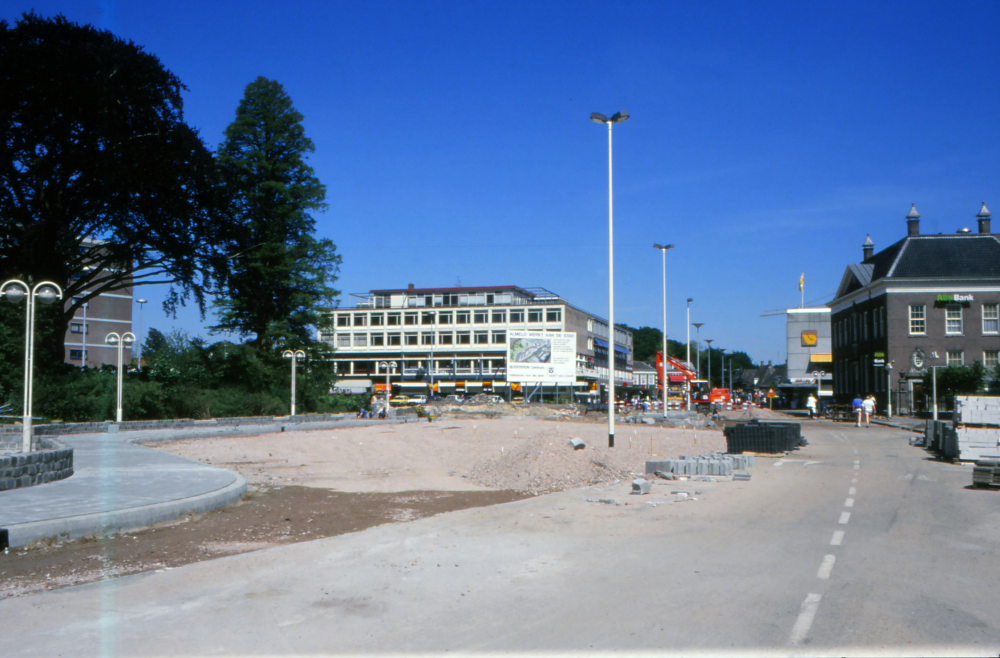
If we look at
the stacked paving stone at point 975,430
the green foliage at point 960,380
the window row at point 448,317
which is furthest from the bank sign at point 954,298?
the window row at point 448,317

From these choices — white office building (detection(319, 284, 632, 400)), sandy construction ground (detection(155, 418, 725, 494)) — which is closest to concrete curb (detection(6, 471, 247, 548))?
sandy construction ground (detection(155, 418, 725, 494))

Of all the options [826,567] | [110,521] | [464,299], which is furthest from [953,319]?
[464,299]

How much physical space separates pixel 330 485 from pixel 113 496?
4810 millimetres

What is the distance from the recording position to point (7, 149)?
1145 inches

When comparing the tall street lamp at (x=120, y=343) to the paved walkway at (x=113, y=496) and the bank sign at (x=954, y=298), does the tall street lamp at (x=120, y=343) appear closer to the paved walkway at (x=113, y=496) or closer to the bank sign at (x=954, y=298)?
the paved walkway at (x=113, y=496)

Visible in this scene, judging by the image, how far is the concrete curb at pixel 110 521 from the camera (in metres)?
9.28

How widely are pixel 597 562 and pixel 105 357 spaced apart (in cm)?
9067

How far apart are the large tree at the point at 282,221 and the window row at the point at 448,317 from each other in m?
64.5

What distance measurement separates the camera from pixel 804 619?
19.5 ft

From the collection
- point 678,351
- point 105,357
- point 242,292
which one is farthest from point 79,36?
point 678,351

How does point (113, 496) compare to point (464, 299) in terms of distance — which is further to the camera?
point (464, 299)

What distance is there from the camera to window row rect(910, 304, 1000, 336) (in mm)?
60250

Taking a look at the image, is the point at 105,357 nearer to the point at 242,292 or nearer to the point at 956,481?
the point at 242,292

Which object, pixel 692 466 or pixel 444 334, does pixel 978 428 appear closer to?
pixel 692 466
